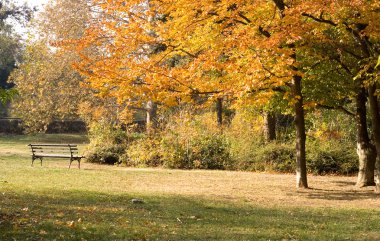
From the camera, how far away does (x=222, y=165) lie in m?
23.1

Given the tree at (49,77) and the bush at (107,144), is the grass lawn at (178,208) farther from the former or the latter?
the tree at (49,77)

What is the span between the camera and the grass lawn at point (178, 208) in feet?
27.2

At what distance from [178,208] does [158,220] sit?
76.0 inches

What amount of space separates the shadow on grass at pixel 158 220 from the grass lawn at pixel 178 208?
0.6 inches

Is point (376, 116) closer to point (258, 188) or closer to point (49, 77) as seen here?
point (258, 188)

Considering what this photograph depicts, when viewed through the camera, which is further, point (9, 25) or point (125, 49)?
point (9, 25)

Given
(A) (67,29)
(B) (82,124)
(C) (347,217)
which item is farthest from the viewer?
(B) (82,124)

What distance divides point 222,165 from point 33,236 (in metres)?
16.2

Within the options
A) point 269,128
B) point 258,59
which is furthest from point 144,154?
point 258,59

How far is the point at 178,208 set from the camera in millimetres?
11445

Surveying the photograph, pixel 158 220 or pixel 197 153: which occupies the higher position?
pixel 197 153

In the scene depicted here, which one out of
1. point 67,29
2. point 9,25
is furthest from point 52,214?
point 9,25

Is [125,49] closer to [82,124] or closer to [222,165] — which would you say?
[222,165]

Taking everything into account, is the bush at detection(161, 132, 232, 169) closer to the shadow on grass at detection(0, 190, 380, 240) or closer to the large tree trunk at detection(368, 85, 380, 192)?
the large tree trunk at detection(368, 85, 380, 192)
